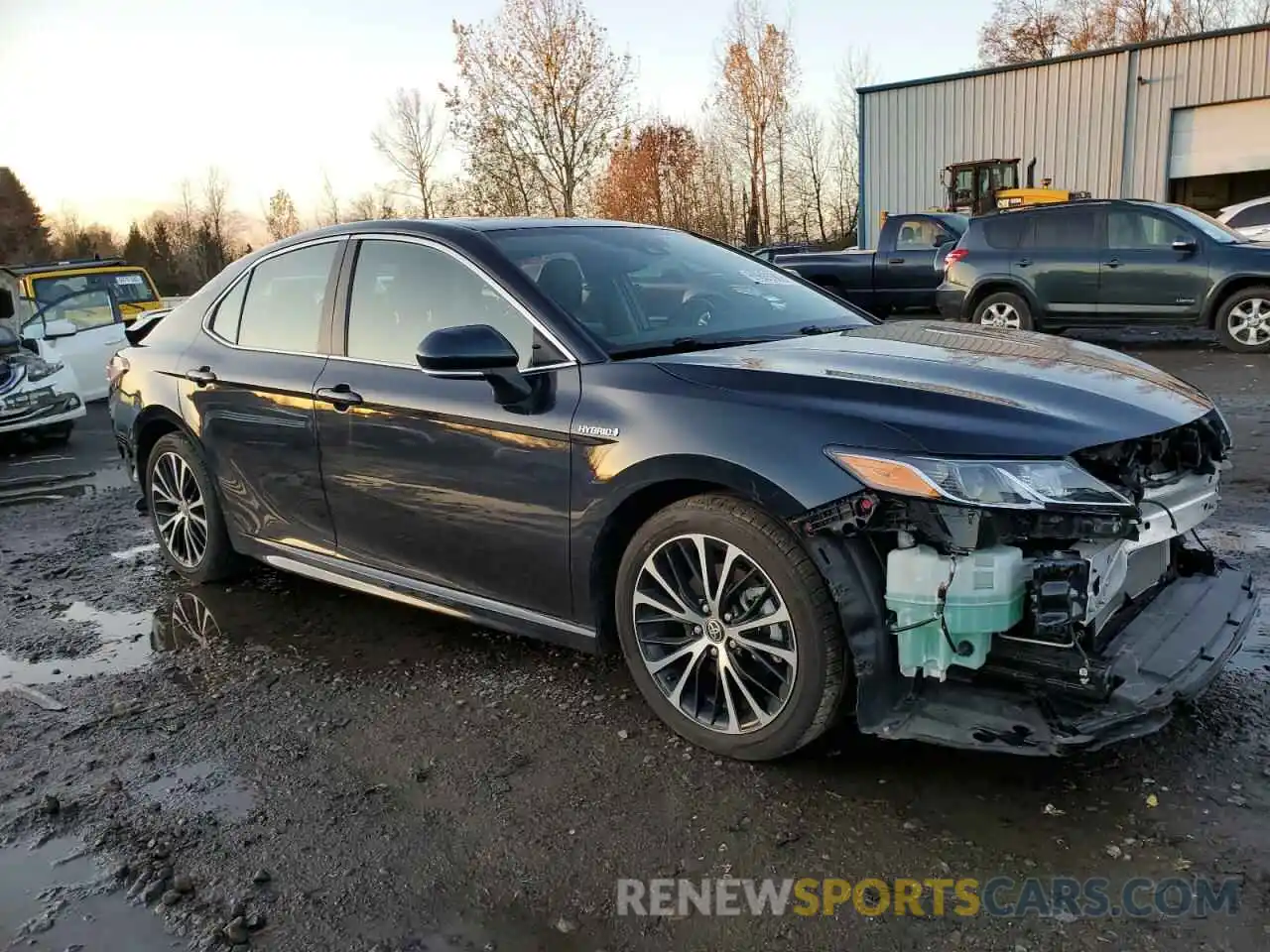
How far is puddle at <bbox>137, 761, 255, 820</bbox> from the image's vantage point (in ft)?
9.74

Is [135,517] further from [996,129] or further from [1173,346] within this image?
[996,129]

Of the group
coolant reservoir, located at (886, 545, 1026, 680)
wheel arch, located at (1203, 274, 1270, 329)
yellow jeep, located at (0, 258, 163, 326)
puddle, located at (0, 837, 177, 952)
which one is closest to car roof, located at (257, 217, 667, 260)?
coolant reservoir, located at (886, 545, 1026, 680)

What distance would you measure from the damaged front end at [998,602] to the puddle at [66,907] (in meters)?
1.89

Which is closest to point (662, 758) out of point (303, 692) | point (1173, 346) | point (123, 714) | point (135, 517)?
point (303, 692)

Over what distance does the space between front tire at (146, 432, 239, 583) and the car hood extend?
8.70ft

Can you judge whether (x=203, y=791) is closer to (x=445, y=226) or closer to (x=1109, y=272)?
(x=445, y=226)

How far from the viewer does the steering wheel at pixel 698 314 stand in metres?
3.61

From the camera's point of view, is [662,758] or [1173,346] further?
[1173,346]

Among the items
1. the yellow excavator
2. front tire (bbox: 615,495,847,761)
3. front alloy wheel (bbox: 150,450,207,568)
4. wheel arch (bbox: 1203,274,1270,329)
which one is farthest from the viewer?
the yellow excavator

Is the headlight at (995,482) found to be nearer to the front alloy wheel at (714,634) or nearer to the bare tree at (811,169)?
the front alloy wheel at (714,634)

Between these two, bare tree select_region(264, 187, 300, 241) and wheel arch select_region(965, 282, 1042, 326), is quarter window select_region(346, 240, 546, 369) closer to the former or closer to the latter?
wheel arch select_region(965, 282, 1042, 326)

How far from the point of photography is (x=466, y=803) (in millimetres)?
2914

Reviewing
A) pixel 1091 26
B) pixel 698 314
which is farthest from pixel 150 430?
pixel 1091 26

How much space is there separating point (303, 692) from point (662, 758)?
148 cm
